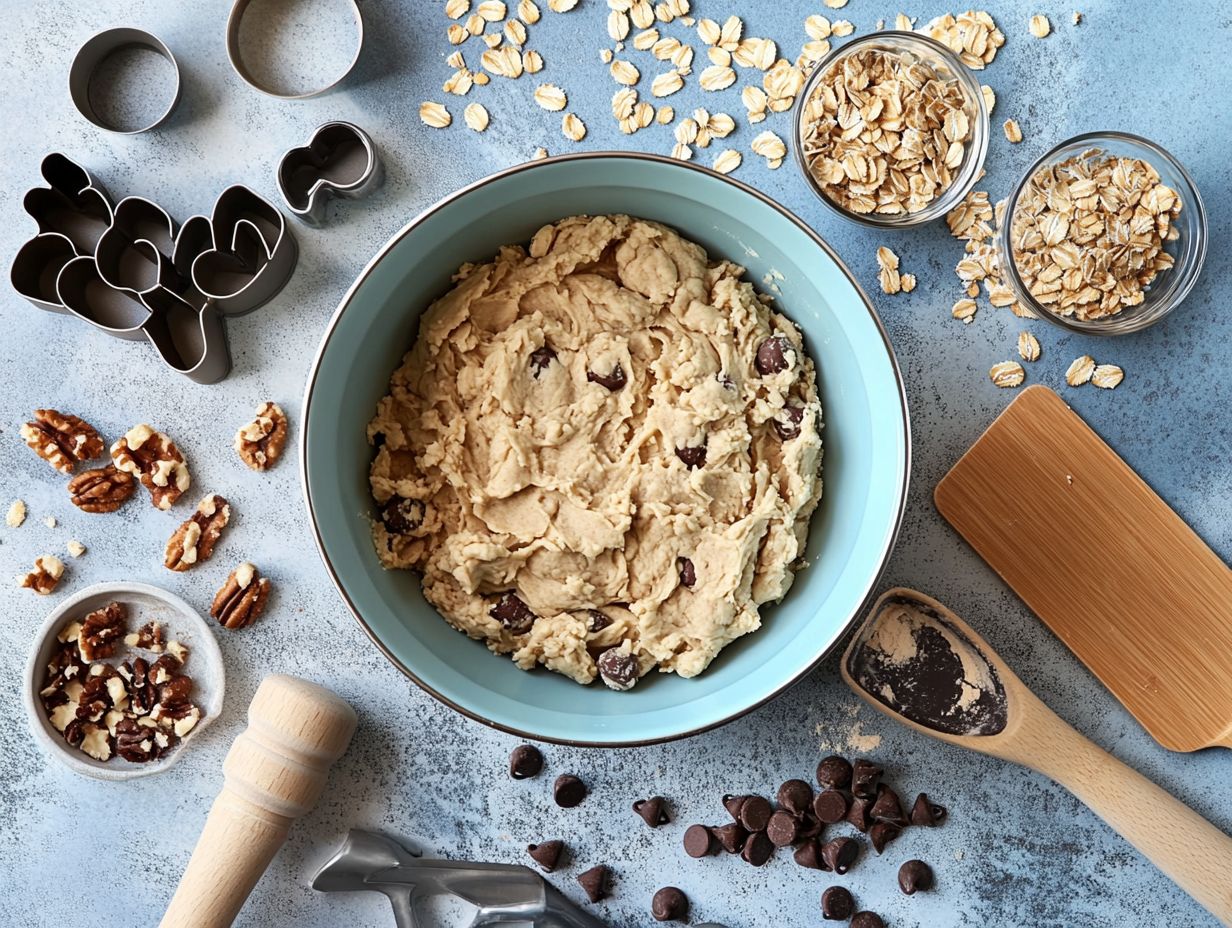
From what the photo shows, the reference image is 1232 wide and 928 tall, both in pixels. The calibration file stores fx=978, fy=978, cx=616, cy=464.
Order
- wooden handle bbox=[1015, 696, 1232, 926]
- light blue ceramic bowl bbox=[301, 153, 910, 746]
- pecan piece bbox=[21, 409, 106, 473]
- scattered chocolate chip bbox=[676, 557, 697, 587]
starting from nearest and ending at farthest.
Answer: light blue ceramic bowl bbox=[301, 153, 910, 746] → scattered chocolate chip bbox=[676, 557, 697, 587] → wooden handle bbox=[1015, 696, 1232, 926] → pecan piece bbox=[21, 409, 106, 473]

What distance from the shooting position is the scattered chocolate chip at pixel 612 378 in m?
1.57

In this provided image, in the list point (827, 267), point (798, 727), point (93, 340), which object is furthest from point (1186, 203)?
point (93, 340)

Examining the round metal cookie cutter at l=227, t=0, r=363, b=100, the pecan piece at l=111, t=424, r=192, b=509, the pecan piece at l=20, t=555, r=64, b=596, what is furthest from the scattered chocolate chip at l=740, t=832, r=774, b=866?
the round metal cookie cutter at l=227, t=0, r=363, b=100

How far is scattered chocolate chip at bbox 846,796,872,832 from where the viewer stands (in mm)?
1789

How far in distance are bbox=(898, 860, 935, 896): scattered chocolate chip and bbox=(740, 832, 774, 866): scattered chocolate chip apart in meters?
0.25

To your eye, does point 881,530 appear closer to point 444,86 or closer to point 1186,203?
point 1186,203

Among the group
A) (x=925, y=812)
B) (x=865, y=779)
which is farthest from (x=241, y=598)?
(x=925, y=812)

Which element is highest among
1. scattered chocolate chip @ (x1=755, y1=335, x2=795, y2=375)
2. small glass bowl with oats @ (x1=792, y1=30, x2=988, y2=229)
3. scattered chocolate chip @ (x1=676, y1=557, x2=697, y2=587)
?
small glass bowl with oats @ (x1=792, y1=30, x2=988, y2=229)

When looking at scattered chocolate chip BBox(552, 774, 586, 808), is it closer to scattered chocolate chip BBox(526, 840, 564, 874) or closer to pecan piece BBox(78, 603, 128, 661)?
scattered chocolate chip BBox(526, 840, 564, 874)

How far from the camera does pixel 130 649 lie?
6.05 ft

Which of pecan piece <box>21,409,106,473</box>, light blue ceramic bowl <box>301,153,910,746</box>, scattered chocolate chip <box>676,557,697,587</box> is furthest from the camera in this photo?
pecan piece <box>21,409,106,473</box>

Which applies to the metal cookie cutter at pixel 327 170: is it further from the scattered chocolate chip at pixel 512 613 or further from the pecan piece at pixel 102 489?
the scattered chocolate chip at pixel 512 613

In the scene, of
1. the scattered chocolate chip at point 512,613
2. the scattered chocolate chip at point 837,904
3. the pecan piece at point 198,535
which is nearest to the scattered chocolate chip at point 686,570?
the scattered chocolate chip at point 512,613

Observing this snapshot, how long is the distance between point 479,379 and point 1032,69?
117 centimetres
